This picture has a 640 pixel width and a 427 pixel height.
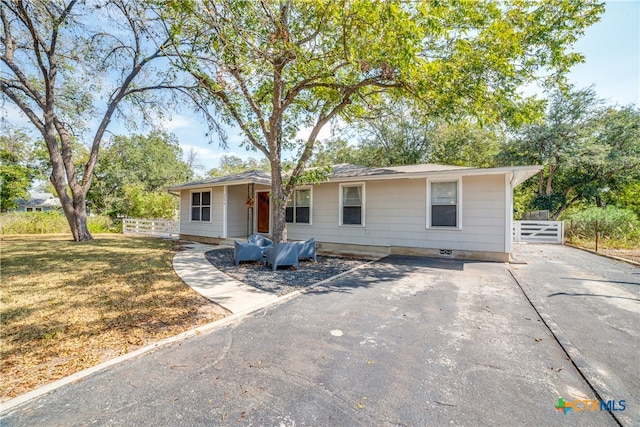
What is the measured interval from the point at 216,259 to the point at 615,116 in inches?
934

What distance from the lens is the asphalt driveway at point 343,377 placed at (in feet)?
6.55

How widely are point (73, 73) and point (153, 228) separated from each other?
8.12m

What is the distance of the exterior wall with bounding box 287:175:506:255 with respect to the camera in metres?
7.89

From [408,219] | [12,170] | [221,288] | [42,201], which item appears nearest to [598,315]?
[408,219]

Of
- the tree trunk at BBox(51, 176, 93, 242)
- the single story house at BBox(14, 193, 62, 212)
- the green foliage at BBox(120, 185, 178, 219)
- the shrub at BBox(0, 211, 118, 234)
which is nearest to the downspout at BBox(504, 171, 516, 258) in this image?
the tree trunk at BBox(51, 176, 93, 242)

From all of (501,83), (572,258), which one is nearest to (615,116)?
(572,258)

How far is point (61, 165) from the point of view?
11.3 meters

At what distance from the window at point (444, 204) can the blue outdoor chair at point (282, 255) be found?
4394 mm

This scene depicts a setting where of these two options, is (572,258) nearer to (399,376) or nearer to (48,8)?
(399,376)

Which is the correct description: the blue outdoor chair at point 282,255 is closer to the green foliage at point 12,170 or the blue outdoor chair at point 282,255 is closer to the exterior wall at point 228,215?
the exterior wall at point 228,215

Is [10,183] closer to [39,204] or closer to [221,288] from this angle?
[221,288]

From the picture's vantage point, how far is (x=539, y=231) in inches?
506

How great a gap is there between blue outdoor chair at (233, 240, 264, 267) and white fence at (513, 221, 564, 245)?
38.7ft

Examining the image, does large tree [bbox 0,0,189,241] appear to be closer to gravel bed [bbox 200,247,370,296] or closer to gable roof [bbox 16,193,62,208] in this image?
gravel bed [bbox 200,247,370,296]
